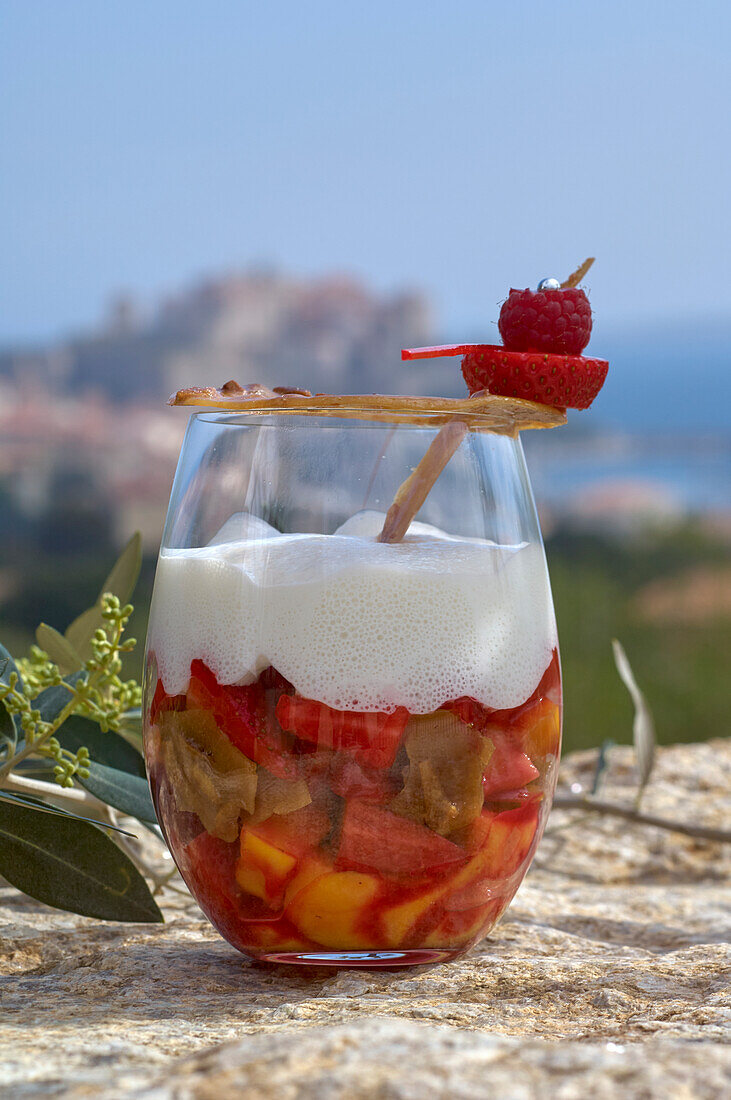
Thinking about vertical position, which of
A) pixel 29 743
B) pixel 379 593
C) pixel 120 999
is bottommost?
pixel 120 999

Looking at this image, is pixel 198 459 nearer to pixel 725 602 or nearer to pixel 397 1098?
pixel 397 1098

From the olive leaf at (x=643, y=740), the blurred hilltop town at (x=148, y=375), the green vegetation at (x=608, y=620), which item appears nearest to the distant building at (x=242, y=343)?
the blurred hilltop town at (x=148, y=375)

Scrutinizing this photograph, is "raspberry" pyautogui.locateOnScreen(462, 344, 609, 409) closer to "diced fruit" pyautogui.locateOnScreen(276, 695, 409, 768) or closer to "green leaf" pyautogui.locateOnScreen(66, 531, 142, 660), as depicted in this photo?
"diced fruit" pyautogui.locateOnScreen(276, 695, 409, 768)

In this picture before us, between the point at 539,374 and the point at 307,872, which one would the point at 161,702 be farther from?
the point at 539,374

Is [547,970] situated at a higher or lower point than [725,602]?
lower

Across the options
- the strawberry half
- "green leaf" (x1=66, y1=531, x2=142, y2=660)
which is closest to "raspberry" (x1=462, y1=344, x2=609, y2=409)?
the strawberry half

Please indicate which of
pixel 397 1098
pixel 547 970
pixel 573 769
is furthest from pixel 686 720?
pixel 397 1098
